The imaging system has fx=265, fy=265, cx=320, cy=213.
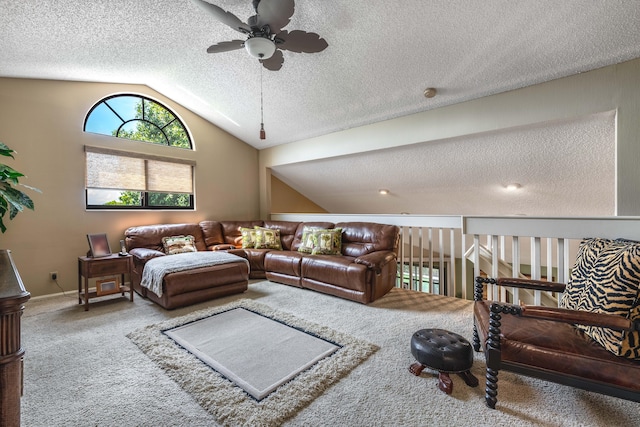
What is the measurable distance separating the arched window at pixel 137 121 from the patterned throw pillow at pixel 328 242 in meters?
2.98

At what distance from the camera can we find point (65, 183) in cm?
358

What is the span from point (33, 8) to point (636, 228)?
5156 millimetres

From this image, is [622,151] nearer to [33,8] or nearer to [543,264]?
[543,264]

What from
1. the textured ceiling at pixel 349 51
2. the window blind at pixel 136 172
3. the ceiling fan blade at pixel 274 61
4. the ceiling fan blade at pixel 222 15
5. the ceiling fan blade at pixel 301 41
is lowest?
the window blind at pixel 136 172

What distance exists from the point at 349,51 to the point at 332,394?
10.4 ft

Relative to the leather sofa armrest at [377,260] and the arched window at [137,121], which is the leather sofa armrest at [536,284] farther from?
the arched window at [137,121]

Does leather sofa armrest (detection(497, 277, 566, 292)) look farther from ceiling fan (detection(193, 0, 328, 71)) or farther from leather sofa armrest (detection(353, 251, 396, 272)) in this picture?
ceiling fan (detection(193, 0, 328, 71))

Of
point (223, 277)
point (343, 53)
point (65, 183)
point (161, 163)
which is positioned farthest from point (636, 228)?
point (65, 183)

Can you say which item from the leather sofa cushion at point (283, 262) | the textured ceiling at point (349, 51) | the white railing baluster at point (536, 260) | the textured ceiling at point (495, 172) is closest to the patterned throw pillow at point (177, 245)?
the leather sofa cushion at point (283, 262)

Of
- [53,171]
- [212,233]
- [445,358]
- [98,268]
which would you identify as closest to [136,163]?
[53,171]

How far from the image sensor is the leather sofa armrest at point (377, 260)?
10.2 feet

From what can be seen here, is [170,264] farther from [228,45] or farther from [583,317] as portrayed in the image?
[583,317]

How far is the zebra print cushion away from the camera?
1.28 m

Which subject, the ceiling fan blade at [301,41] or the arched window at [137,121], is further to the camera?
the arched window at [137,121]
